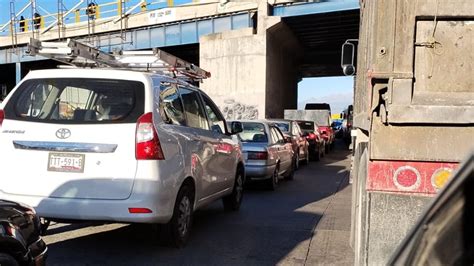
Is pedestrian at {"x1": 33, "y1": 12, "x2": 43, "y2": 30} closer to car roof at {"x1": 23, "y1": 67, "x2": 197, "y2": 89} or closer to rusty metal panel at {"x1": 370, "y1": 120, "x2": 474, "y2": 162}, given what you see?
car roof at {"x1": 23, "y1": 67, "x2": 197, "y2": 89}

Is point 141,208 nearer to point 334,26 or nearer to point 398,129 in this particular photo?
point 398,129

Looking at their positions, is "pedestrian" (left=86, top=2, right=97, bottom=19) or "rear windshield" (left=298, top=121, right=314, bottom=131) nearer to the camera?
"rear windshield" (left=298, top=121, right=314, bottom=131)

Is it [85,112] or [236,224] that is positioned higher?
[85,112]

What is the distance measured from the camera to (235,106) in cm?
2670

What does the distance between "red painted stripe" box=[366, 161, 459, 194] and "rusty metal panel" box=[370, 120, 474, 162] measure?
0.13 feet

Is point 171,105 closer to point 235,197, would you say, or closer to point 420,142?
point 235,197

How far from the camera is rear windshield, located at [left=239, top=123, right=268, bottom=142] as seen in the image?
38.2 ft

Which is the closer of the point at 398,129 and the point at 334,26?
the point at 398,129

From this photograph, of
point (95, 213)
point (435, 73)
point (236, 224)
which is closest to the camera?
point (435, 73)

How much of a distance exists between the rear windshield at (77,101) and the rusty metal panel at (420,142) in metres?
2.63

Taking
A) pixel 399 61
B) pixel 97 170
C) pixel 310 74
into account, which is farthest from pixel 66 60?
pixel 310 74


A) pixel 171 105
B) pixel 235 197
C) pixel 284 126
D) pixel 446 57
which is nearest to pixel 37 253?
pixel 171 105

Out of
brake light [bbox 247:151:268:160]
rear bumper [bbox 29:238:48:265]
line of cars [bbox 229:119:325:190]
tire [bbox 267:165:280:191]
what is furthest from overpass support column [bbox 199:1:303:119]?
rear bumper [bbox 29:238:48:265]

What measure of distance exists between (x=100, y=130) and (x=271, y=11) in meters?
22.8
